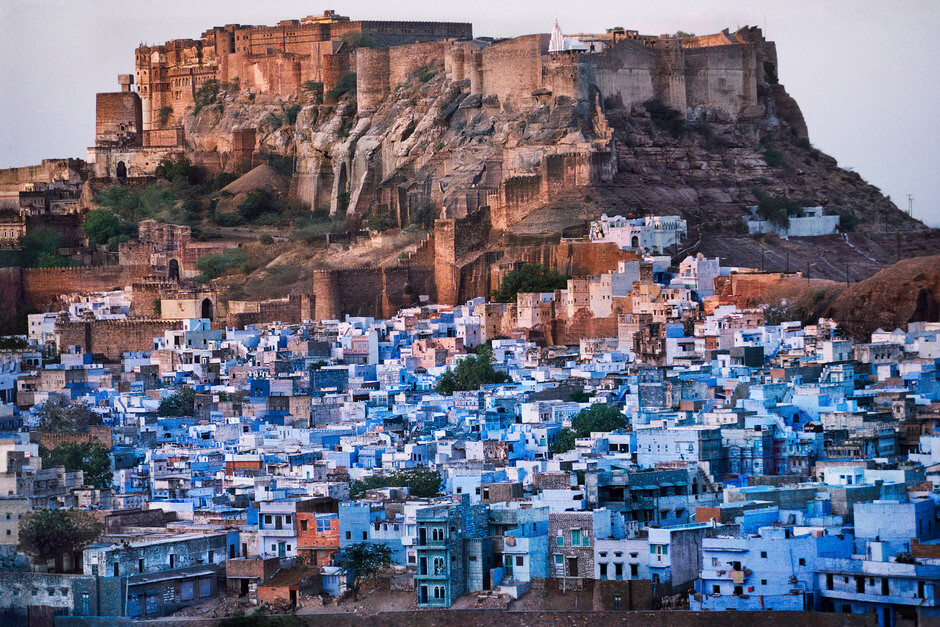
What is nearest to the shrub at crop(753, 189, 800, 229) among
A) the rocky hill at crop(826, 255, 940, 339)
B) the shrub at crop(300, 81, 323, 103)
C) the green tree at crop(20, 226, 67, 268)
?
the rocky hill at crop(826, 255, 940, 339)

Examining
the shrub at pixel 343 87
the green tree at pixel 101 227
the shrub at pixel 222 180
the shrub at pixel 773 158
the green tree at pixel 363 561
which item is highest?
the shrub at pixel 343 87

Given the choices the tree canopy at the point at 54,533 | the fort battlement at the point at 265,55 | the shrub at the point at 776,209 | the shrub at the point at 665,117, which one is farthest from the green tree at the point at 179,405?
the fort battlement at the point at 265,55

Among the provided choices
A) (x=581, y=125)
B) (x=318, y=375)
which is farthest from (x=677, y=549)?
(x=581, y=125)

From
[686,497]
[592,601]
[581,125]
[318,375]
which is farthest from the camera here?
[581,125]

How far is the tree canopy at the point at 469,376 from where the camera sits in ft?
133

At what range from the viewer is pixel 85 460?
111ft

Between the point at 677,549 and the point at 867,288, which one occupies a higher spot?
the point at 867,288

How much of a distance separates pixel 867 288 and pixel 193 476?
50.4 feet

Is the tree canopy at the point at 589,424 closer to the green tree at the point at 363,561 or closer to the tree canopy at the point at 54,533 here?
the green tree at the point at 363,561

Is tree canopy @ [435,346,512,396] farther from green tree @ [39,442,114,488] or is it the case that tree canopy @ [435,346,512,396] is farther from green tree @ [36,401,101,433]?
green tree @ [39,442,114,488]

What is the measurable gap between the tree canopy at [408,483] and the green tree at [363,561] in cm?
220

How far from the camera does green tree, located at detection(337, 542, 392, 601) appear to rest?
26.4m

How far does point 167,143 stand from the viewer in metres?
65.5

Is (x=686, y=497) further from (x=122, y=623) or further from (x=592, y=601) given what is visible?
(x=122, y=623)
